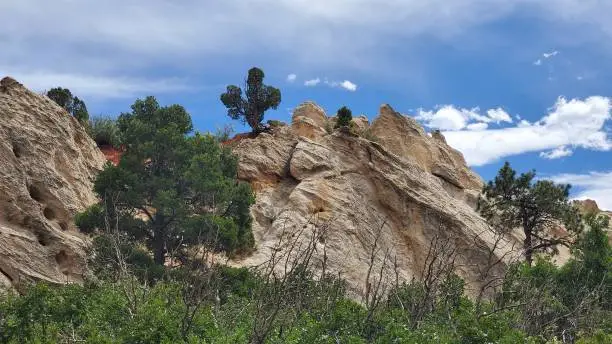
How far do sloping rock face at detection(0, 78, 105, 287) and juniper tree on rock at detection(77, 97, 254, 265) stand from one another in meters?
1.65

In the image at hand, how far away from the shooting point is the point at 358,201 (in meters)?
39.6

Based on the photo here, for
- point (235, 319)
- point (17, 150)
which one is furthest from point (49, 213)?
point (235, 319)

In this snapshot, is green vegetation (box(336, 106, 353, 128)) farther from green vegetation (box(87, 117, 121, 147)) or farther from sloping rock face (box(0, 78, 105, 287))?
sloping rock face (box(0, 78, 105, 287))

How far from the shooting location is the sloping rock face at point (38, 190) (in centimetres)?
2517

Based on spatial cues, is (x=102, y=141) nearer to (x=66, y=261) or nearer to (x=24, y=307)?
(x=66, y=261)

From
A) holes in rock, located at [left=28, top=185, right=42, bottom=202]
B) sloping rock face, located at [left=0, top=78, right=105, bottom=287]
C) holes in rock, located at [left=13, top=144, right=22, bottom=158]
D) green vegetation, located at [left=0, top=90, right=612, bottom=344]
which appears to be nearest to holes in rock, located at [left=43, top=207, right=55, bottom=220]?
sloping rock face, located at [left=0, top=78, right=105, bottom=287]

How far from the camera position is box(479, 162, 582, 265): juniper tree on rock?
39.8m

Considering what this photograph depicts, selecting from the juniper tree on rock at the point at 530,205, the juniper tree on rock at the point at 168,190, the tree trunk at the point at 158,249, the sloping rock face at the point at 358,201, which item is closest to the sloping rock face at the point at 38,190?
the juniper tree on rock at the point at 168,190

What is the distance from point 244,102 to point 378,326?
129ft

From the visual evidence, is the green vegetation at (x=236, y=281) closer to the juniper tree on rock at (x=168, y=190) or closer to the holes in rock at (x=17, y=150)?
the juniper tree on rock at (x=168, y=190)

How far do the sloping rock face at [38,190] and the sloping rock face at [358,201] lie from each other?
1040cm

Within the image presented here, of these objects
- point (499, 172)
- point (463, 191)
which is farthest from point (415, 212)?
point (463, 191)

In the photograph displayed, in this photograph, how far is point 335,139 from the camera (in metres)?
42.6

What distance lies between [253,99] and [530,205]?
74.6 ft
